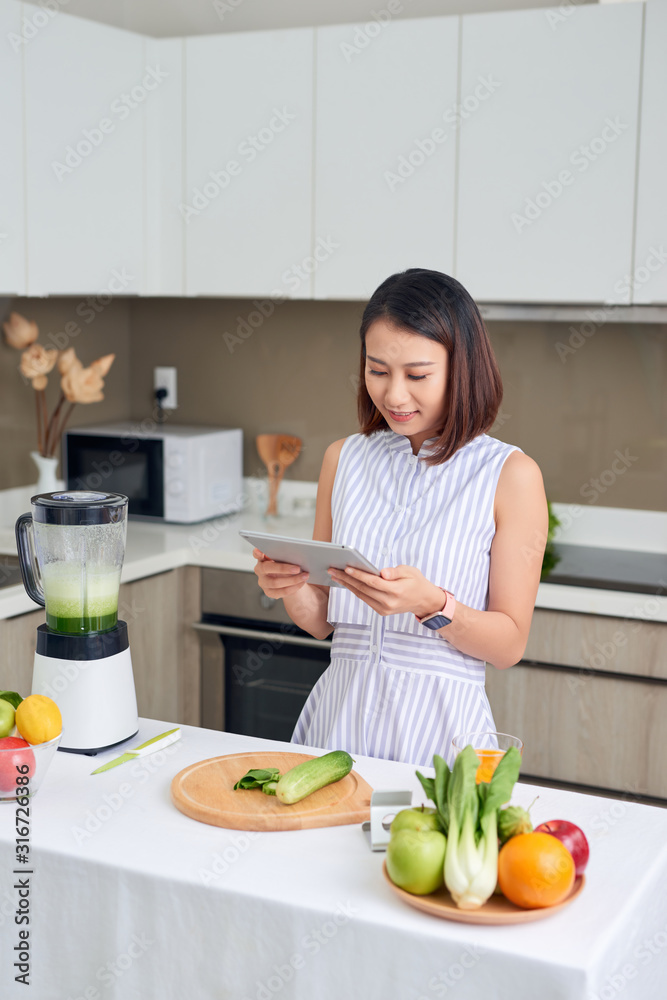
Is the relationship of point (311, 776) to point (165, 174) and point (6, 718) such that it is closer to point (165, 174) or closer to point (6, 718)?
point (6, 718)

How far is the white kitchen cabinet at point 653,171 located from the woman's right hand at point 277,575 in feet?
4.59

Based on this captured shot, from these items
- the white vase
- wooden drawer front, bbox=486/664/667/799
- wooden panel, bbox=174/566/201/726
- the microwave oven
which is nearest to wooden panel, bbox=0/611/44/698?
wooden panel, bbox=174/566/201/726

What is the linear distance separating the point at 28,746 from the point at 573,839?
25.2 inches

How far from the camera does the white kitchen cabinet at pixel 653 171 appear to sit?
2340 millimetres

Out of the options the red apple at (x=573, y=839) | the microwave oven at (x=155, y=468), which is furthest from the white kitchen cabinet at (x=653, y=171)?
the red apple at (x=573, y=839)

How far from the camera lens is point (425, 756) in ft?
5.09

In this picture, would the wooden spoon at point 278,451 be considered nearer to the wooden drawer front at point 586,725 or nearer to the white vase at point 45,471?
the white vase at point 45,471

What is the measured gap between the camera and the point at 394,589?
1.34 metres

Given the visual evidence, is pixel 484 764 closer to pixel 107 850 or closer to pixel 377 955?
pixel 377 955

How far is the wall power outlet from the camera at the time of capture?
3.39m

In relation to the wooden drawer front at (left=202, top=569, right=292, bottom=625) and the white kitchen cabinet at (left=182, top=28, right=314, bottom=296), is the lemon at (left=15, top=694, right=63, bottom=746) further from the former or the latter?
the white kitchen cabinet at (left=182, top=28, right=314, bottom=296)

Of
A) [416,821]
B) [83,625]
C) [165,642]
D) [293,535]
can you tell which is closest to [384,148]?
[293,535]

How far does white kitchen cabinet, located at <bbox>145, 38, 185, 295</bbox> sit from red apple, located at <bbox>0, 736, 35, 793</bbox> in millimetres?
1935

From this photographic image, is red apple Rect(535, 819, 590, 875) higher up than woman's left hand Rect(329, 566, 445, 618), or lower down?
lower down
